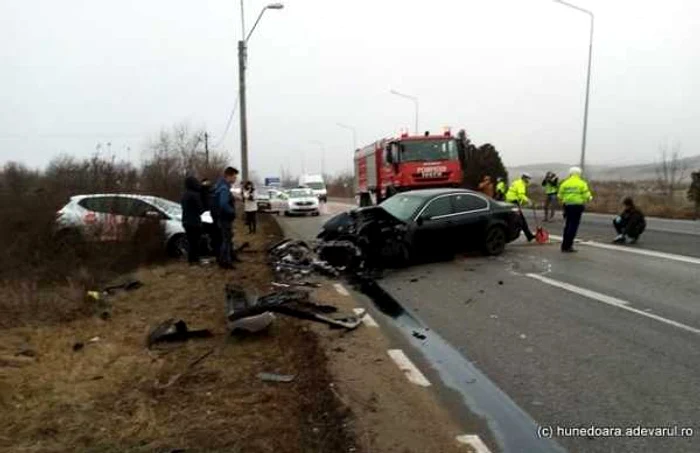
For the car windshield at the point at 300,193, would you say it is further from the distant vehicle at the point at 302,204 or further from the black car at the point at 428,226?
the black car at the point at 428,226

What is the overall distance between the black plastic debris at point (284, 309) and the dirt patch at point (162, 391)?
0.17 metres

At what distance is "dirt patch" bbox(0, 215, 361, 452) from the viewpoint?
4660mm

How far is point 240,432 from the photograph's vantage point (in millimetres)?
4711

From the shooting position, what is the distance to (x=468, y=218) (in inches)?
560

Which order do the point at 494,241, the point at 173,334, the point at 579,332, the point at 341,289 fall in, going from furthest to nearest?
the point at 494,241
the point at 341,289
the point at 173,334
the point at 579,332

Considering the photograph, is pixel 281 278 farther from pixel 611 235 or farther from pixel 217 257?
pixel 611 235

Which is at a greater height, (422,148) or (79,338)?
(422,148)

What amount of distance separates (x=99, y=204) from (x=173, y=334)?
7127 millimetres

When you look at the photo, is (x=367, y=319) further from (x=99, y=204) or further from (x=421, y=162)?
(x=421, y=162)

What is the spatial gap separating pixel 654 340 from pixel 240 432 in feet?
15.1

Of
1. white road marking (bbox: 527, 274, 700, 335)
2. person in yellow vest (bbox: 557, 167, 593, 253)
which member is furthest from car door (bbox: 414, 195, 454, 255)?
person in yellow vest (bbox: 557, 167, 593, 253)

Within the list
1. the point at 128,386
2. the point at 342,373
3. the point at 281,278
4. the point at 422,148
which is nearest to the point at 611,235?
the point at 422,148

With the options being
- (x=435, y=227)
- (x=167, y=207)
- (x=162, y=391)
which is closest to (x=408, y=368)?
(x=162, y=391)

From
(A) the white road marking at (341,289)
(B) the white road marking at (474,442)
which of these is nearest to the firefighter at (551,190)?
(A) the white road marking at (341,289)
